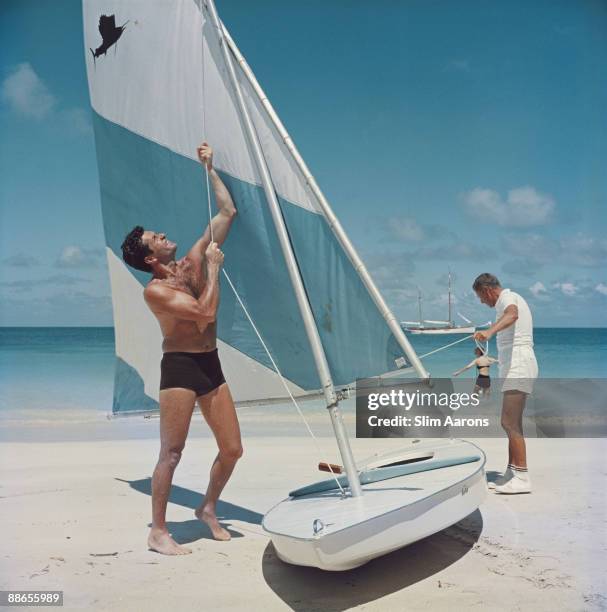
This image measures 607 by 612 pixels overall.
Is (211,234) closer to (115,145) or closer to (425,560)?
(115,145)

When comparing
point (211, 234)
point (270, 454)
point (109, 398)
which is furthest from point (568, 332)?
point (211, 234)

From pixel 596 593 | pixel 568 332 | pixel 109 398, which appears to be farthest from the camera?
pixel 568 332

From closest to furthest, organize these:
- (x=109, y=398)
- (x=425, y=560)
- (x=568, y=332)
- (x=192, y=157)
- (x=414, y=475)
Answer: (x=425, y=560), (x=414, y=475), (x=192, y=157), (x=109, y=398), (x=568, y=332)

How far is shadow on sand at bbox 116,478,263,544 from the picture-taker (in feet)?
13.4

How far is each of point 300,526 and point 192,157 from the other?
229 cm

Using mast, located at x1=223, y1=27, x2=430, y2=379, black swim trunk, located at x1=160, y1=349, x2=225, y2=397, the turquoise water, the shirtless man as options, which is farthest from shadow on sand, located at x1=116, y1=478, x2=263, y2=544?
the turquoise water

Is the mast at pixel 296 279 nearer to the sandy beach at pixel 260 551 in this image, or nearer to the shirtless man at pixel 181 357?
the shirtless man at pixel 181 357

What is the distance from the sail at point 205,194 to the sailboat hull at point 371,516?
28.6 inches

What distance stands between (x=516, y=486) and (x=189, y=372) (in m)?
2.64

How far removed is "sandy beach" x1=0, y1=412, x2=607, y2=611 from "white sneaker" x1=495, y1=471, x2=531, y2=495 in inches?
2.9

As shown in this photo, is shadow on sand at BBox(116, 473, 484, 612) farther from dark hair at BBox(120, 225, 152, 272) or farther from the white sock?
dark hair at BBox(120, 225, 152, 272)

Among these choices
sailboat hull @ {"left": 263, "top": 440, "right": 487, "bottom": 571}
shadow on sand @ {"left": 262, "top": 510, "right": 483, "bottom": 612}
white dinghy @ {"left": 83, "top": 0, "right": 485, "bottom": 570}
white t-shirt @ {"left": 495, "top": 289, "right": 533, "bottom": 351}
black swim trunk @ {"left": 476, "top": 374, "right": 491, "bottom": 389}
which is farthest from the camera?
white t-shirt @ {"left": 495, "top": 289, "right": 533, "bottom": 351}

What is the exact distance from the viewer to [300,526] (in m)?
3.08

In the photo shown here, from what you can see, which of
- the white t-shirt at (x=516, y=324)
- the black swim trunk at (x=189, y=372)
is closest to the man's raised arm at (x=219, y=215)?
the black swim trunk at (x=189, y=372)
